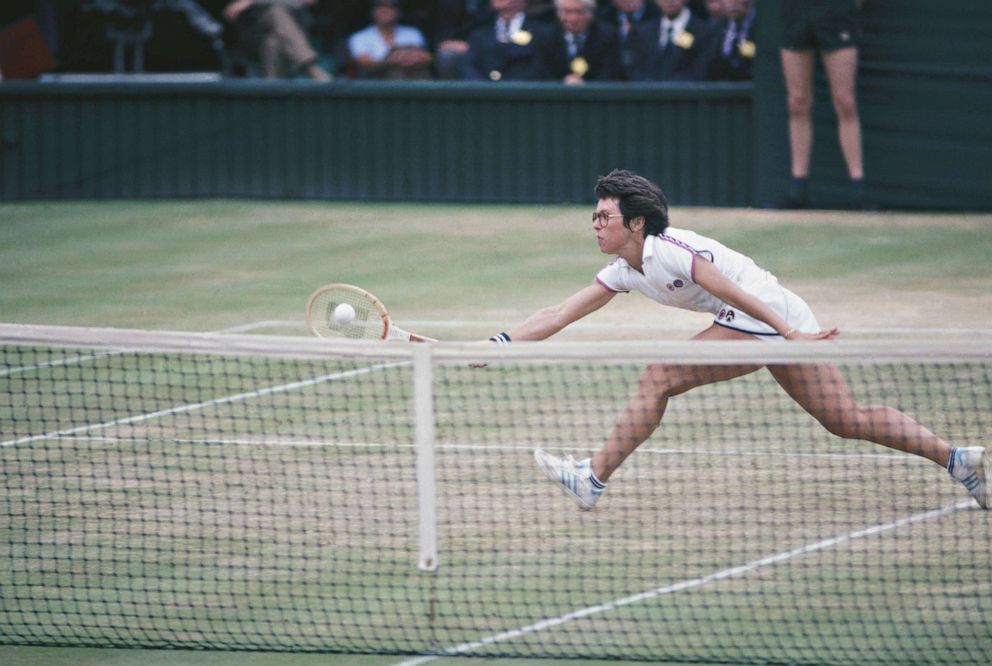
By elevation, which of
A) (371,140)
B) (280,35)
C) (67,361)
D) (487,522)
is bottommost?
(67,361)

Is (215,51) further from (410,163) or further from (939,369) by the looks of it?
(939,369)

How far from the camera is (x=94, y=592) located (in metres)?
6.51

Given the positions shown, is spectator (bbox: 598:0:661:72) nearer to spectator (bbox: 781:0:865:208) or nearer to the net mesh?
spectator (bbox: 781:0:865:208)

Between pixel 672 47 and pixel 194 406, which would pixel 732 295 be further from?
pixel 672 47

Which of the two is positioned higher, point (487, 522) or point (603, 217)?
point (603, 217)

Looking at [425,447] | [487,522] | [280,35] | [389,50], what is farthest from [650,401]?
[280,35]

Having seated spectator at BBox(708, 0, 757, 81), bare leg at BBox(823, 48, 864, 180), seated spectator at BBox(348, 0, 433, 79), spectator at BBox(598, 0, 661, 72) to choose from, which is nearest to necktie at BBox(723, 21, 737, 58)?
seated spectator at BBox(708, 0, 757, 81)

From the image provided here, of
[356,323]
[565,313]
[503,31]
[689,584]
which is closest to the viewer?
[689,584]

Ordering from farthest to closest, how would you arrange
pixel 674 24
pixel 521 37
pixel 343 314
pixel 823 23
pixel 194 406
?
pixel 521 37 → pixel 674 24 → pixel 823 23 → pixel 194 406 → pixel 343 314

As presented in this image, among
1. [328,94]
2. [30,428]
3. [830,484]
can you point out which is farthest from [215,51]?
[830,484]

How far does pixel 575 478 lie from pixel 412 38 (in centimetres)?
1220

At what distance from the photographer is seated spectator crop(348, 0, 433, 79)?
725 inches

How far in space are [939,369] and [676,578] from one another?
4.33 m

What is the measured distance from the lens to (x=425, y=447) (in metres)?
5.84
